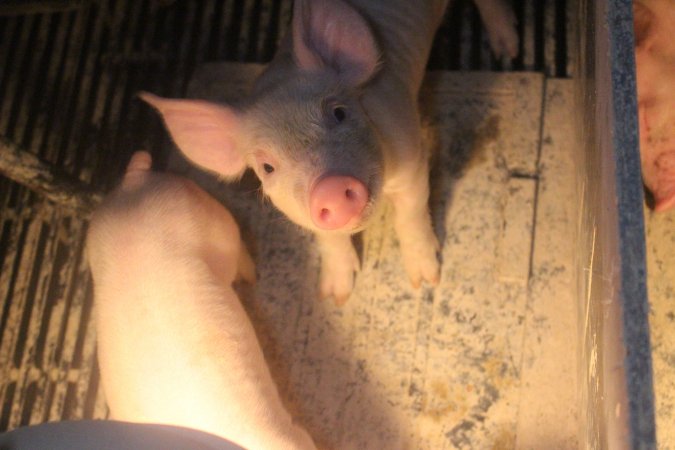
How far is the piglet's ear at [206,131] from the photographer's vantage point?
1961mm

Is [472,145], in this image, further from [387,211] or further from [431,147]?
[387,211]

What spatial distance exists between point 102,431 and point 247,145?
88cm

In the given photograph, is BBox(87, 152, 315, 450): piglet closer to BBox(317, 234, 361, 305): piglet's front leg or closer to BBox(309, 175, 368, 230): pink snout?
BBox(317, 234, 361, 305): piglet's front leg

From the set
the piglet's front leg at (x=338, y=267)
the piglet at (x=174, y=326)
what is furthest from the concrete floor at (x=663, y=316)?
the piglet at (x=174, y=326)

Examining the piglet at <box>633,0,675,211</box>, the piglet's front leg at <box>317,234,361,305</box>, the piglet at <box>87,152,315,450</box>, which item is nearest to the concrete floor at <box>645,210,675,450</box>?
the piglet at <box>633,0,675,211</box>

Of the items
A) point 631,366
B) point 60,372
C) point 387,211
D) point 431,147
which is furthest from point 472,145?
point 60,372

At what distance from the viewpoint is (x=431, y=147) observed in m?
2.68

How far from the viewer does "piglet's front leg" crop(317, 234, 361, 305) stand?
2.46 meters

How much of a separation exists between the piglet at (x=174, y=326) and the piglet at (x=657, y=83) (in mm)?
1423

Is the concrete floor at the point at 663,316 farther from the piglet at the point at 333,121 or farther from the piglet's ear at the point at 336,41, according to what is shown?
the piglet's ear at the point at 336,41

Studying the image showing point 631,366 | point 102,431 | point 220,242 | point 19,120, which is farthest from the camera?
point 19,120

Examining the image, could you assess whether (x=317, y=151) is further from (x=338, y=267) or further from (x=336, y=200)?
(x=338, y=267)

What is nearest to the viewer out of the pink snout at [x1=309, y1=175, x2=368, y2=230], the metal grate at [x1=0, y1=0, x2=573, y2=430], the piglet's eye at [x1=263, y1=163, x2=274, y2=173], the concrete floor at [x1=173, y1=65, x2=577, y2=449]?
the pink snout at [x1=309, y1=175, x2=368, y2=230]

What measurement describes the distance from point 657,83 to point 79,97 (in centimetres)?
238
